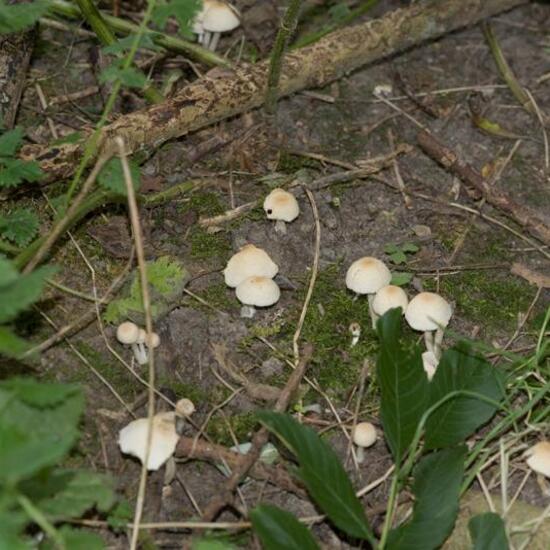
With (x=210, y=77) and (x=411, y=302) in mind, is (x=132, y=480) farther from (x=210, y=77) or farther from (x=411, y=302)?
(x=210, y=77)

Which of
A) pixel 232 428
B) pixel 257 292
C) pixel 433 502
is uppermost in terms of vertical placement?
pixel 257 292

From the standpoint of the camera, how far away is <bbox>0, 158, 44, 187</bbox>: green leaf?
11.8 ft

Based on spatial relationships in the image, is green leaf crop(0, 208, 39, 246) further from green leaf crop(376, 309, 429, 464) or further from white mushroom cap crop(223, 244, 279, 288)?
green leaf crop(376, 309, 429, 464)

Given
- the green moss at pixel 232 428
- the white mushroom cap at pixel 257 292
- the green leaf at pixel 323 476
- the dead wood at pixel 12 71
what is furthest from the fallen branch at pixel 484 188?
the dead wood at pixel 12 71

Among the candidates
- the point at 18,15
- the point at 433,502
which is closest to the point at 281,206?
the point at 18,15

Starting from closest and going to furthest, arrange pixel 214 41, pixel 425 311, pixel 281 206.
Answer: pixel 425 311 → pixel 281 206 → pixel 214 41

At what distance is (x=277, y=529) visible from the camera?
288 centimetres

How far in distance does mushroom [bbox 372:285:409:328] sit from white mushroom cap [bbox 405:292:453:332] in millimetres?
45

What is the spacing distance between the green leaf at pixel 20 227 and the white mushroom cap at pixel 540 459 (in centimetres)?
217

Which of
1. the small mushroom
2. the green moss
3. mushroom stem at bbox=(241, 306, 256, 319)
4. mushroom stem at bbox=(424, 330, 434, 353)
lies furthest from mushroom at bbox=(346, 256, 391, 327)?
the green moss

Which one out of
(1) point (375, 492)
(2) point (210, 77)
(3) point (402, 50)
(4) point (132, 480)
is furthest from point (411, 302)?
(3) point (402, 50)

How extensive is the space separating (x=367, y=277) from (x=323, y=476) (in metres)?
1.06

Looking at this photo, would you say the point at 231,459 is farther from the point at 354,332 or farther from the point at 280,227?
the point at 280,227

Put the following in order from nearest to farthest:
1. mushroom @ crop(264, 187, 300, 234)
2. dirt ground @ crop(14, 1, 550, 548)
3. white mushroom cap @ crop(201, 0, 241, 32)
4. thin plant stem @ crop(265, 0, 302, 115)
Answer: dirt ground @ crop(14, 1, 550, 548) < mushroom @ crop(264, 187, 300, 234) < thin plant stem @ crop(265, 0, 302, 115) < white mushroom cap @ crop(201, 0, 241, 32)
